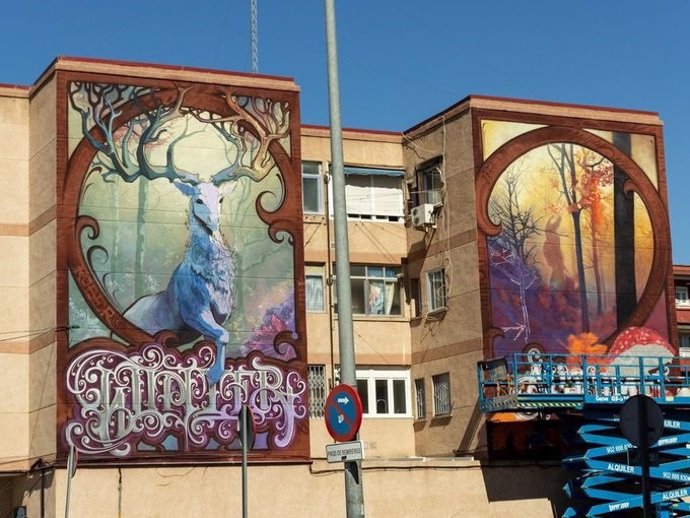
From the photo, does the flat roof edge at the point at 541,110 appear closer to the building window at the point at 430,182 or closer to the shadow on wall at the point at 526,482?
the building window at the point at 430,182

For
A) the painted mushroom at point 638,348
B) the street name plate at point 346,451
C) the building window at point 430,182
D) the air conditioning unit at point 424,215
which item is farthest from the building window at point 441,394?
the street name plate at point 346,451

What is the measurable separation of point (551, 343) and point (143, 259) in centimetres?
1070

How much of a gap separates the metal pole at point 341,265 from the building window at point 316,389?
16.7 m

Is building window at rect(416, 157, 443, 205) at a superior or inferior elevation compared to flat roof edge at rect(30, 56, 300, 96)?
inferior

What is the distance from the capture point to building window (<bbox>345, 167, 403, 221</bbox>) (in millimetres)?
36812

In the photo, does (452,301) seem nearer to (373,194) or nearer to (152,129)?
(373,194)

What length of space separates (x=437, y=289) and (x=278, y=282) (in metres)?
5.16

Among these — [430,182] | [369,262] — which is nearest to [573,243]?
Answer: [430,182]

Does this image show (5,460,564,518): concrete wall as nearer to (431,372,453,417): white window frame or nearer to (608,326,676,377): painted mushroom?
(431,372,453,417): white window frame

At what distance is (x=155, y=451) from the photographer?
99.1 feet

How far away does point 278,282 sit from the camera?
106 ft

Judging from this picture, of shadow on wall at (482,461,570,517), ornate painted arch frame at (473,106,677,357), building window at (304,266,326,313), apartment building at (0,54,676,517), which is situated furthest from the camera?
building window at (304,266,326,313)

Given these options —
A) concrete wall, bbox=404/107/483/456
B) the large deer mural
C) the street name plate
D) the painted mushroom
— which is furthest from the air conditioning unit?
the street name plate

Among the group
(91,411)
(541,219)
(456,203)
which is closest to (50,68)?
(91,411)
